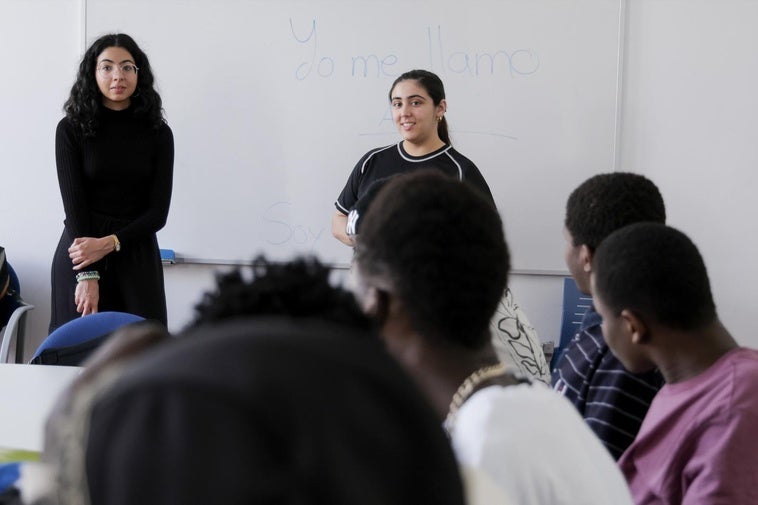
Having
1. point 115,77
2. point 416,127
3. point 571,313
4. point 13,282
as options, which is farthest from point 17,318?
point 571,313

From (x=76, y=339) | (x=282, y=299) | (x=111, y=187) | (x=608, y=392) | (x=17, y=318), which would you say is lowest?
(x=17, y=318)

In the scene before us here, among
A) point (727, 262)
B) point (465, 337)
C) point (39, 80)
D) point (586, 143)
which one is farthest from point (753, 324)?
point (39, 80)

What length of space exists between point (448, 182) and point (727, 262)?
8.59 feet

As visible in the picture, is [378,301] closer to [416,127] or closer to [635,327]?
[635,327]

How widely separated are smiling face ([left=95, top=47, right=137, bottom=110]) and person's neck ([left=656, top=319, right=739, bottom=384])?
2362 millimetres

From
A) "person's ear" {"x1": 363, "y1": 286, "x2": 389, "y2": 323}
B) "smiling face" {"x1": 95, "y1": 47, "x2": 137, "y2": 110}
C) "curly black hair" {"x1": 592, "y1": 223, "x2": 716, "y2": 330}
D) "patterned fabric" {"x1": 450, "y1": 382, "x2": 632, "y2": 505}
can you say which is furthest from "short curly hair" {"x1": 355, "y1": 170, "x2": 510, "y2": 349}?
"smiling face" {"x1": 95, "y1": 47, "x2": 137, "y2": 110}

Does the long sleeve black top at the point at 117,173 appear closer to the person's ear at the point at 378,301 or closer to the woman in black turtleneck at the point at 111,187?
the woman in black turtleneck at the point at 111,187

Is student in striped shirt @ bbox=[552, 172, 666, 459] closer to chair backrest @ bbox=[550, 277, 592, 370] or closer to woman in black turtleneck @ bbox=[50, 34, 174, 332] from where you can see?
chair backrest @ bbox=[550, 277, 592, 370]

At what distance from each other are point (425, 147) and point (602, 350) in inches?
65.1

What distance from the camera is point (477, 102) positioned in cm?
337

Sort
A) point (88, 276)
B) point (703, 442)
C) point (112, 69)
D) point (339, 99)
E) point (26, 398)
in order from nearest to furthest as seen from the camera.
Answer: point (703, 442), point (26, 398), point (88, 276), point (112, 69), point (339, 99)

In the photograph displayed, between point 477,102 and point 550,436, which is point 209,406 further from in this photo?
point 477,102

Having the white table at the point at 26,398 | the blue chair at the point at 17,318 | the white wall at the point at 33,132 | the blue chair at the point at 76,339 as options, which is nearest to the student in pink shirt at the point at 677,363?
the white table at the point at 26,398

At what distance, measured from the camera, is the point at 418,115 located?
120 inches
